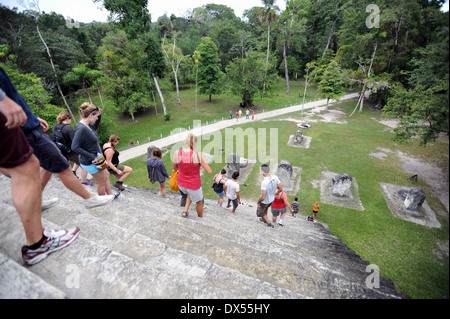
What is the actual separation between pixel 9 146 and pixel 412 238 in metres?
10.8


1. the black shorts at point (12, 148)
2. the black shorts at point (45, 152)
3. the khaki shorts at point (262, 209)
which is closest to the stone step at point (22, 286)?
the black shorts at point (12, 148)

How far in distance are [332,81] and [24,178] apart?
26.8 m

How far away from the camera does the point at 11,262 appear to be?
1732 millimetres

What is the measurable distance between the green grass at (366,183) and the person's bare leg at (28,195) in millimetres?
3553

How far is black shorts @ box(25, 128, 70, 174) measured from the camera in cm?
254

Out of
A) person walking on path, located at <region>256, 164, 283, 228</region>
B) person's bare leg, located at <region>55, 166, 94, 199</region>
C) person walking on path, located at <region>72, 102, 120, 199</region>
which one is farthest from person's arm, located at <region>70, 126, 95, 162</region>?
person walking on path, located at <region>256, 164, 283, 228</region>

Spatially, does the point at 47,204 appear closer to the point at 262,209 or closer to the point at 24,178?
the point at 24,178

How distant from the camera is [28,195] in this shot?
1953mm

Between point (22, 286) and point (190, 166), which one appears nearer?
point (22, 286)

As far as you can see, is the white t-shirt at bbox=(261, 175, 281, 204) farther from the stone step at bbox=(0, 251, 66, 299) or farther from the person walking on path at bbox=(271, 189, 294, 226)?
the stone step at bbox=(0, 251, 66, 299)

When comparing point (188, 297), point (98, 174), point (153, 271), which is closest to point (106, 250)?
point (153, 271)

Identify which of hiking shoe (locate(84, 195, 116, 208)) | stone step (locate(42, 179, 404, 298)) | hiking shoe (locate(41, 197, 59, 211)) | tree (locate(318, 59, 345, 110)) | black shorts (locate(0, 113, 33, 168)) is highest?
tree (locate(318, 59, 345, 110))

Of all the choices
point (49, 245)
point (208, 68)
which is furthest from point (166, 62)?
point (49, 245)

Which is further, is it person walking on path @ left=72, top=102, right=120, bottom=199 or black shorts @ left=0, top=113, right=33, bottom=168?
person walking on path @ left=72, top=102, right=120, bottom=199
